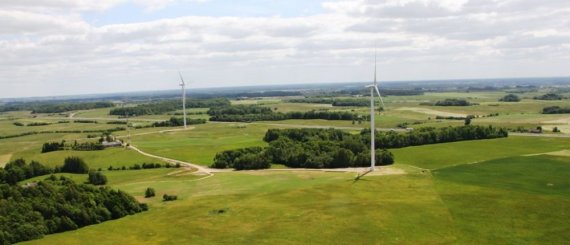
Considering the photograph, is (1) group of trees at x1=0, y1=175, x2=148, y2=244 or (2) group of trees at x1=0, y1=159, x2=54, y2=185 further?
(2) group of trees at x1=0, y1=159, x2=54, y2=185

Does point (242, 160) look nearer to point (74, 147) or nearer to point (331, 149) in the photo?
point (331, 149)

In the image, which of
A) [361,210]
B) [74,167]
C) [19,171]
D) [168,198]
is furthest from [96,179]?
[361,210]

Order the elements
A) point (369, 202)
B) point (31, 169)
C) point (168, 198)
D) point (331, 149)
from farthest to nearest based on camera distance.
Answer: point (331, 149) < point (31, 169) < point (168, 198) < point (369, 202)

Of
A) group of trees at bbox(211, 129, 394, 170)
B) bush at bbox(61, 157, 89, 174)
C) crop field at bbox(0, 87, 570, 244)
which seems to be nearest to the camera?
crop field at bbox(0, 87, 570, 244)

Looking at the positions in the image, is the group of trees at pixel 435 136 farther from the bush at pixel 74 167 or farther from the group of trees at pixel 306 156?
the bush at pixel 74 167

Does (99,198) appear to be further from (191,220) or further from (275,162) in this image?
(275,162)

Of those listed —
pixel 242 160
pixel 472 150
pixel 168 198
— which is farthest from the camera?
pixel 472 150

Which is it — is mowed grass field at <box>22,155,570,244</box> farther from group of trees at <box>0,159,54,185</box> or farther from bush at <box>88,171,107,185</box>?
group of trees at <box>0,159,54,185</box>

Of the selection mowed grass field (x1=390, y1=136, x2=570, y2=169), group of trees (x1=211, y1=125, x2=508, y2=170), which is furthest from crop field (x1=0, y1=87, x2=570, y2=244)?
group of trees (x1=211, y1=125, x2=508, y2=170)
